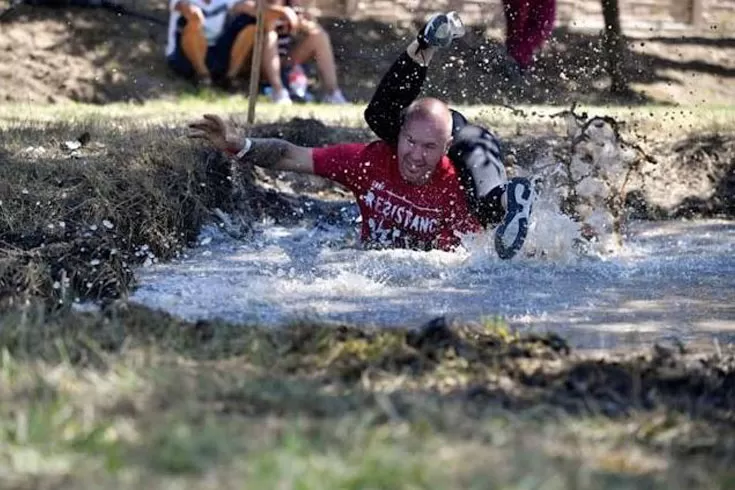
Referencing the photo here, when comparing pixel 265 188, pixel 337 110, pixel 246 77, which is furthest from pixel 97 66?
pixel 265 188

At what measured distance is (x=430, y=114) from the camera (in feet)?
33.4

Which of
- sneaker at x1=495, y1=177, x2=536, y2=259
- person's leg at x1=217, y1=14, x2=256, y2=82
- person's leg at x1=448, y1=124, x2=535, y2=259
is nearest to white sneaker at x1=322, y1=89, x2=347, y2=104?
person's leg at x1=217, y1=14, x2=256, y2=82

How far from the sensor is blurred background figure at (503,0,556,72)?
55.0 ft

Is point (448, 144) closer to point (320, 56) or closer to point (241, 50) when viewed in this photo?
point (320, 56)

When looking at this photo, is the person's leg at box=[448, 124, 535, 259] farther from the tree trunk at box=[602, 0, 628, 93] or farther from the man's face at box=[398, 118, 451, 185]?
the tree trunk at box=[602, 0, 628, 93]

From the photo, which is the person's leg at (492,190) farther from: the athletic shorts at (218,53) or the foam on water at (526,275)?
the athletic shorts at (218,53)

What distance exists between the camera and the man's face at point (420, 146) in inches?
401

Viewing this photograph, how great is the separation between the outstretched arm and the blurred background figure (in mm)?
6550

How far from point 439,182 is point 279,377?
448 centimetres

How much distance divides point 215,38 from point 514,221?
8.57 meters

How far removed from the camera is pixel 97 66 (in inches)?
727

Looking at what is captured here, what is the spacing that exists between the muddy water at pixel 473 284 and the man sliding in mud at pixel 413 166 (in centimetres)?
21

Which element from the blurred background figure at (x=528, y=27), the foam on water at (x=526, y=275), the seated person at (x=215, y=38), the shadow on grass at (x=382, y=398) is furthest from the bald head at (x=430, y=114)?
the seated person at (x=215, y=38)

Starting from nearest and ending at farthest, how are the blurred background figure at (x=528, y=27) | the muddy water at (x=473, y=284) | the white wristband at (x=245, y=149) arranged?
1. the muddy water at (x=473, y=284)
2. the white wristband at (x=245, y=149)
3. the blurred background figure at (x=528, y=27)
